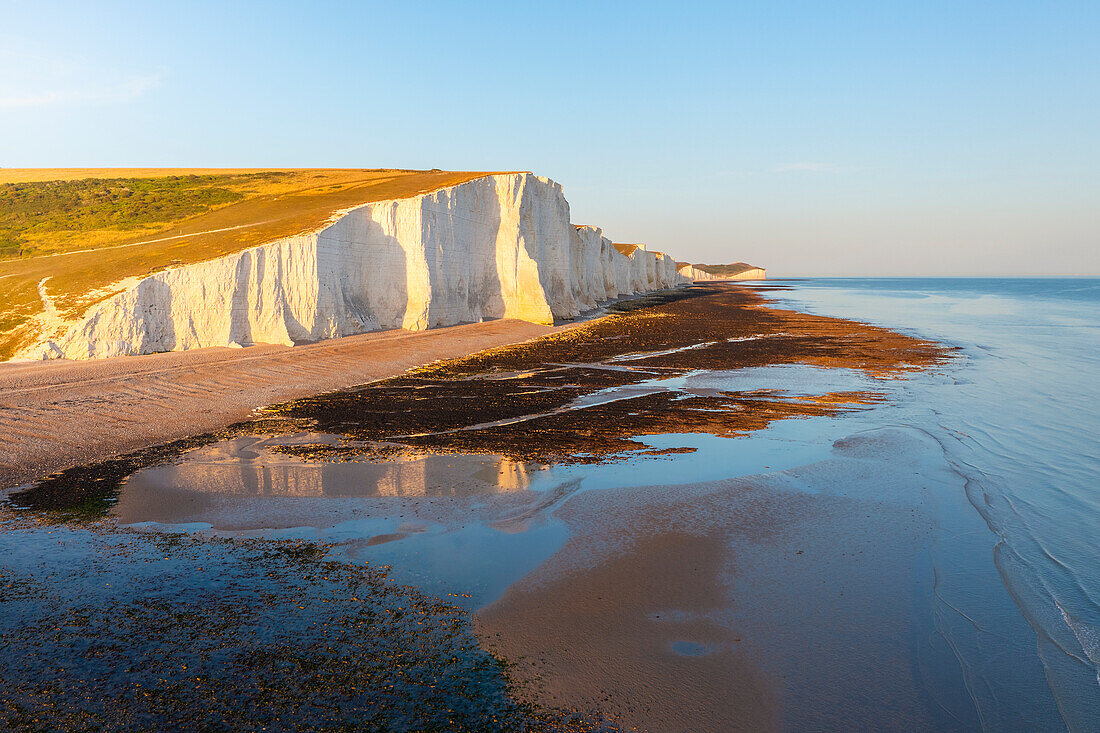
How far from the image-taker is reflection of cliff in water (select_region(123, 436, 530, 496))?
33.8ft

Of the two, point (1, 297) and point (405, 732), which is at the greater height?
point (1, 297)

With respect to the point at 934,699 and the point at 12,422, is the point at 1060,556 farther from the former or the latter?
the point at 12,422

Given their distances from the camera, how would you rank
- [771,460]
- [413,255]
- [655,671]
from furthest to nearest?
[413,255] < [771,460] < [655,671]

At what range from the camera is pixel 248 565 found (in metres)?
7.54

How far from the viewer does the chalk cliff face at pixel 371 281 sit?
A: 22516 mm

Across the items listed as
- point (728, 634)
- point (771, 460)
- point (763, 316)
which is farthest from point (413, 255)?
point (763, 316)

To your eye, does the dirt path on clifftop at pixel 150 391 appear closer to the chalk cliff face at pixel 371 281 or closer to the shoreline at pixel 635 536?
the chalk cliff face at pixel 371 281

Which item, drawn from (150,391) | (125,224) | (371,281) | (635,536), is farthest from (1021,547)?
(125,224)

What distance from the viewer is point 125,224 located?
117 ft

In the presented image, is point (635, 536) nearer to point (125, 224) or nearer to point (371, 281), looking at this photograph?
point (371, 281)

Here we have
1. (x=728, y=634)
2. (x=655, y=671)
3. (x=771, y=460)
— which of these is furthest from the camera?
(x=771, y=460)

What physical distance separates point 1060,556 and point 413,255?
2947cm

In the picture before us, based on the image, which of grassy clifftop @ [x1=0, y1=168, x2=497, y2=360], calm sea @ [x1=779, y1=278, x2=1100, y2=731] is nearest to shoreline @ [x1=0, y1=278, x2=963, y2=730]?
calm sea @ [x1=779, y1=278, x2=1100, y2=731]

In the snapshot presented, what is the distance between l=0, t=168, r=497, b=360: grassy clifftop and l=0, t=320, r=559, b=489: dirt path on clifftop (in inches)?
184
